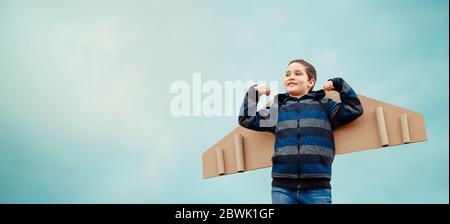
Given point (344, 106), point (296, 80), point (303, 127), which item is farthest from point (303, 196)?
point (296, 80)

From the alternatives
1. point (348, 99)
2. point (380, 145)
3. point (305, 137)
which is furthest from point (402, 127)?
point (305, 137)

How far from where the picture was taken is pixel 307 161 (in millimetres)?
2320

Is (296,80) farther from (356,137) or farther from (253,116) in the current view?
(356,137)

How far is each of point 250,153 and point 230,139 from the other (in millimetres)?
155

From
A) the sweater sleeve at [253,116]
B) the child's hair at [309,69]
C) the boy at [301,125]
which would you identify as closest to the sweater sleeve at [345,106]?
the boy at [301,125]

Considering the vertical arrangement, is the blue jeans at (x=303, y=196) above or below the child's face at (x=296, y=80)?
below

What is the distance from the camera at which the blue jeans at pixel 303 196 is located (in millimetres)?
2293

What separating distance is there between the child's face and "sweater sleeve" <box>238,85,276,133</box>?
0.50 feet

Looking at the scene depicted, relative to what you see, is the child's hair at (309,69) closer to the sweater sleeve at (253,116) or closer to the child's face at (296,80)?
the child's face at (296,80)

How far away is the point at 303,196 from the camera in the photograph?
2.30m

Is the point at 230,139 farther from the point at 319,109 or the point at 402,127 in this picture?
the point at 402,127

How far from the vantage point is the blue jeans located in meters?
2.29

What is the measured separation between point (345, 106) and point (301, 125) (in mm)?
238

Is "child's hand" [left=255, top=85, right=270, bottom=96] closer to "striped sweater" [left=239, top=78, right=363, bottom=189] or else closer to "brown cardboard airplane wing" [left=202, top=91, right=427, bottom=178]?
"striped sweater" [left=239, top=78, right=363, bottom=189]
